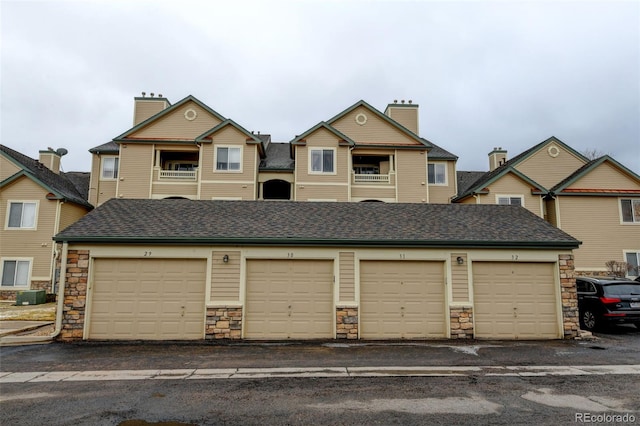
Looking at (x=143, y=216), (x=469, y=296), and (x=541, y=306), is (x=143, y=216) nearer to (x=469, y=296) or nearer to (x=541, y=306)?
(x=469, y=296)

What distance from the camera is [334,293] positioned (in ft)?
36.3

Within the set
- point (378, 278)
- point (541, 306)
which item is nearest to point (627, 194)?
point (541, 306)

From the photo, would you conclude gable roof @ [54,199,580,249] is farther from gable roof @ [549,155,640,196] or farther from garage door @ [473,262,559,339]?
gable roof @ [549,155,640,196]

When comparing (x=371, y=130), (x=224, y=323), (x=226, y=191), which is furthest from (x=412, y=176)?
(x=224, y=323)

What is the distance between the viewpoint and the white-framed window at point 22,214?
69.1 ft

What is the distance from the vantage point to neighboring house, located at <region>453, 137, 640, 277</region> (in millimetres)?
21094

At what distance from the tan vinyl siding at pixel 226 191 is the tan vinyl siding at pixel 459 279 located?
13396 mm

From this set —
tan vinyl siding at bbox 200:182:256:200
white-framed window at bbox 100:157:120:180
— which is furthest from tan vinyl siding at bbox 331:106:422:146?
white-framed window at bbox 100:157:120:180

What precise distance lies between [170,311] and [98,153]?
1841 centimetres

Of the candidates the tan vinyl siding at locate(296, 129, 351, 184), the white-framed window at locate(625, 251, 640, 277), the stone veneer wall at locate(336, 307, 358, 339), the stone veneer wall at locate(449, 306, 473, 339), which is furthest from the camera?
the tan vinyl siding at locate(296, 129, 351, 184)

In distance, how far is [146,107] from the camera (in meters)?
25.0

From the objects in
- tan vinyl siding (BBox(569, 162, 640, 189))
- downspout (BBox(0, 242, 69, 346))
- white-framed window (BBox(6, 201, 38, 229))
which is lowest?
downspout (BBox(0, 242, 69, 346))

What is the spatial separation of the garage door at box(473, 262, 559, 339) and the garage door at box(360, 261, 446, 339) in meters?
1.13

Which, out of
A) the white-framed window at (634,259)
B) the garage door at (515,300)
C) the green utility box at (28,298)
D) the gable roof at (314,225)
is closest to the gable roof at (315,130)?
the gable roof at (314,225)
